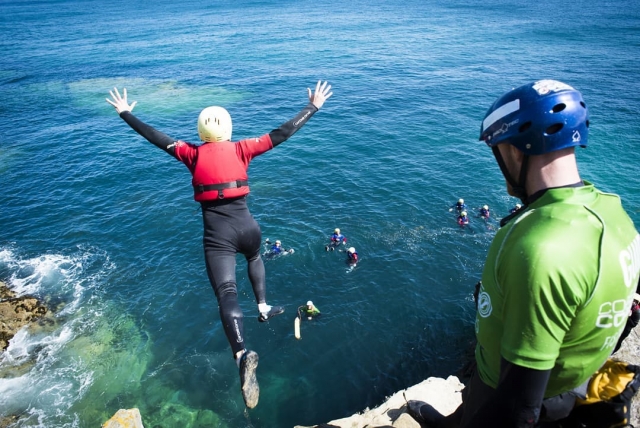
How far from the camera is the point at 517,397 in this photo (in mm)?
2525

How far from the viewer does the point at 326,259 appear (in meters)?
23.2

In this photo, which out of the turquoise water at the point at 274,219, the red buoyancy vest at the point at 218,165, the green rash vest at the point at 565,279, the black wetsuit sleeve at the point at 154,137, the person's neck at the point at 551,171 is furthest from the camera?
the turquoise water at the point at 274,219

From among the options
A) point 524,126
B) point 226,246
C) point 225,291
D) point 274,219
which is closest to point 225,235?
point 226,246

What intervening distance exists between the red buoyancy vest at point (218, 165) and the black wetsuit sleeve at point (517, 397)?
463cm

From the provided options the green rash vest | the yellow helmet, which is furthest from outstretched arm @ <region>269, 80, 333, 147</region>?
the green rash vest

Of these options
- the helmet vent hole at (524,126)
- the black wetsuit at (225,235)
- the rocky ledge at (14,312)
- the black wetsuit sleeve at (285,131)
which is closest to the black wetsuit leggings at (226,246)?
the black wetsuit at (225,235)

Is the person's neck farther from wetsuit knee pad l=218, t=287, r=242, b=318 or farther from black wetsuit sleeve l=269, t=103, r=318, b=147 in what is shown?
wetsuit knee pad l=218, t=287, r=242, b=318

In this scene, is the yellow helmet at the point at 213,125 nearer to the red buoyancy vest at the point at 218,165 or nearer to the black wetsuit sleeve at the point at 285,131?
the red buoyancy vest at the point at 218,165

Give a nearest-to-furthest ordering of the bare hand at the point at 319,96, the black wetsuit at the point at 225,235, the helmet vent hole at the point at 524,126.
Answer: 1. the helmet vent hole at the point at 524,126
2. the black wetsuit at the point at 225,235
3. the bare hand at the point at 319,96

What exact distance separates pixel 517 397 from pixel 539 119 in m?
1.87

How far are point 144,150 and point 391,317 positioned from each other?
97.8 ft

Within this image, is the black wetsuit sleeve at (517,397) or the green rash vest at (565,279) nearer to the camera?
the green rash vest at (565,279)

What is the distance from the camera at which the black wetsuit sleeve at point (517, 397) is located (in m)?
2.44

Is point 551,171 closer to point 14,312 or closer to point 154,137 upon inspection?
point 154,137
